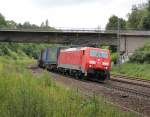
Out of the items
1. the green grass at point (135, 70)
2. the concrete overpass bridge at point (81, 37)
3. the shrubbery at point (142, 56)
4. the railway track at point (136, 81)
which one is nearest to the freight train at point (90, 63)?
the railway track at point (136, 81)

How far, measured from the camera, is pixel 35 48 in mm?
172625

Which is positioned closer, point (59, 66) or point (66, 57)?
point (66, 57)

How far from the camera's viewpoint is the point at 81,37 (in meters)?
73.6

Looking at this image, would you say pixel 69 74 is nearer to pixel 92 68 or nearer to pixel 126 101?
pixel 92 68

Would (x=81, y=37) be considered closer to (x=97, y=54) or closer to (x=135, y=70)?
(x=135, y=70)

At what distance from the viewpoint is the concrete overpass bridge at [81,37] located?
236 ft

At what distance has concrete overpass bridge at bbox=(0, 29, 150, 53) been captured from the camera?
71812mm

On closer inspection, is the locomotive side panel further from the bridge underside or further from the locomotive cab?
the bridge underside

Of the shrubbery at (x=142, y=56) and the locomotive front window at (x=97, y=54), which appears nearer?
the locomotive front window at (x=97, y=54)

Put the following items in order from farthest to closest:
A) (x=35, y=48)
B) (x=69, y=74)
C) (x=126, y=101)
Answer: (x=35, y=48)
(x=69, y=74)
(x=126, y=101)

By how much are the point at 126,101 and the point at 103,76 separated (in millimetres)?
16958

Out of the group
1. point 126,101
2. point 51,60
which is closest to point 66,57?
point 51,60

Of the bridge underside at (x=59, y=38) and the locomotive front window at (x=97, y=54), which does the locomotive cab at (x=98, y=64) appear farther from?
the bridge underside at (x=59, y=38)

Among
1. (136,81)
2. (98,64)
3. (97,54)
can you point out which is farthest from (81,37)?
(98,64)
